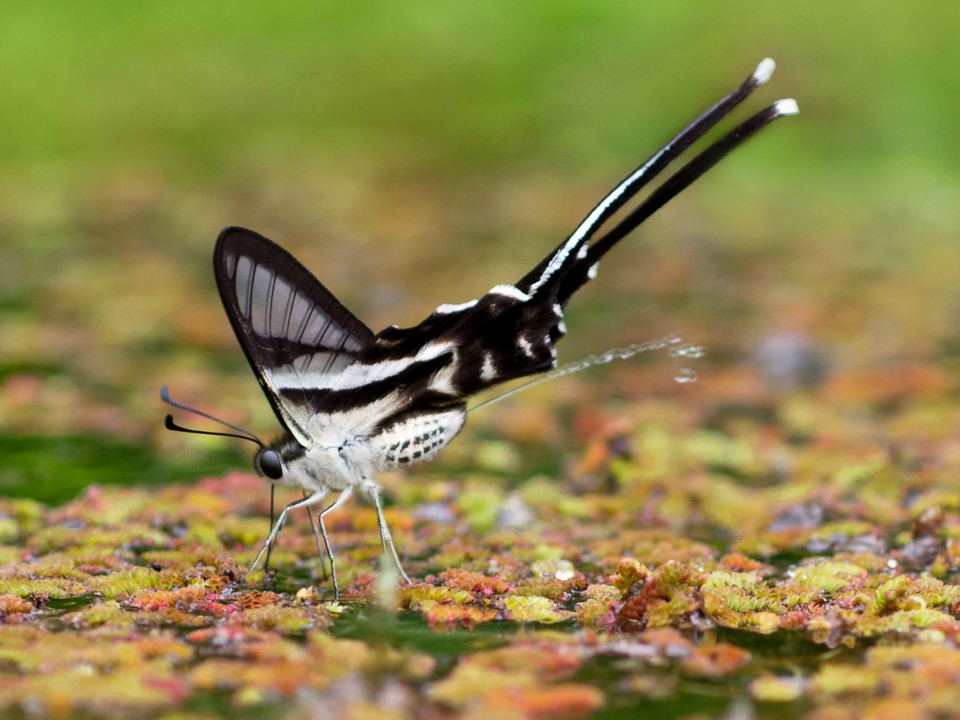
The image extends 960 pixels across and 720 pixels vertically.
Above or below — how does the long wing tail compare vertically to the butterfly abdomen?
above

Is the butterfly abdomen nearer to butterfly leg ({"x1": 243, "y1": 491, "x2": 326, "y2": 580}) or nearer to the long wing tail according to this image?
butterfly leg ({"x1": 243, "y1": 491, "x2": 326, "y2": 580})

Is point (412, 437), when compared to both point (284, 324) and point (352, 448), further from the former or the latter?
point (284, 324)

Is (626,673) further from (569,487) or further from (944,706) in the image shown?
(569,487)

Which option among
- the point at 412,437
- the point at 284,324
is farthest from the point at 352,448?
the point at 284,324

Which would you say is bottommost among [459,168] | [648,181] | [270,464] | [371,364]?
[270,464]

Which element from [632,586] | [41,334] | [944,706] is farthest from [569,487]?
[41,334]

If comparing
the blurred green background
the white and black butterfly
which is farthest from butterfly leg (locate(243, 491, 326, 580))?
the blurred green background

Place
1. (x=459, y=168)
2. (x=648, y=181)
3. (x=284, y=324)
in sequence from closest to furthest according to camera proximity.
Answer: (x=648, y=181)
(x=284, y=324)
(x=459, y=168)
